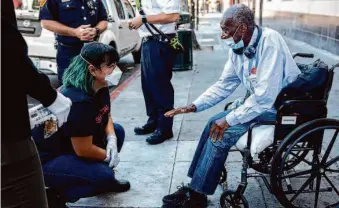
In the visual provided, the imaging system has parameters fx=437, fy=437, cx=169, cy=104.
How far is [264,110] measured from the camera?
2871 mm

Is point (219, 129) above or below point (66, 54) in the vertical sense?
below

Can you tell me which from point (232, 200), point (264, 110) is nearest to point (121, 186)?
point (232, 200)

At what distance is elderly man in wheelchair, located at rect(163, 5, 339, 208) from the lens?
281cm

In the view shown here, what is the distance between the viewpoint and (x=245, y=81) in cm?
308

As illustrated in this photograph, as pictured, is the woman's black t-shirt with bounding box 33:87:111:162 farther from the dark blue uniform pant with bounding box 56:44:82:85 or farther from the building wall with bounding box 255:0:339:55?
the building wall with bounding box 255:0:339:55

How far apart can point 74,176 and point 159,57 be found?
1.93m

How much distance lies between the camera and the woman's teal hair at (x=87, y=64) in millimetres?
2949

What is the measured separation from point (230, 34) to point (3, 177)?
1797 millimetres

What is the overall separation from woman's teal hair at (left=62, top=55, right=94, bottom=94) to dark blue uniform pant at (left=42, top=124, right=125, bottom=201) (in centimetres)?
48

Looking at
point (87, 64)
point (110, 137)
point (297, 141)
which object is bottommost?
point (110, 137)

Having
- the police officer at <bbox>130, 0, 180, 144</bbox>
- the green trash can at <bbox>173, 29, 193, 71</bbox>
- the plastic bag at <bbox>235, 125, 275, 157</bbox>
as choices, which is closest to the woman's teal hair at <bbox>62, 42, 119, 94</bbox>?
the plastic bag at <bbox>235, 125, 275, 157</bbox>

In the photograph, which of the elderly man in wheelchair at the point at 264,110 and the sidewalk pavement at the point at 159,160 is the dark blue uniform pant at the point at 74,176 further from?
the elderly man in wheelchair at the point at 264,110

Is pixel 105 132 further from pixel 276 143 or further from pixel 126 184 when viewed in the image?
pixel 276 143

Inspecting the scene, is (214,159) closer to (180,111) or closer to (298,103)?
(180,111)
